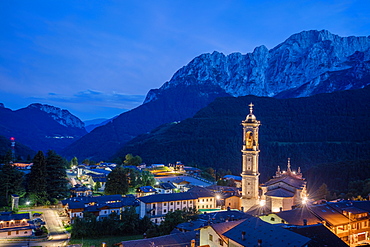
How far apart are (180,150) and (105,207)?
251 ft

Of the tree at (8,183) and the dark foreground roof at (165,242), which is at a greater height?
the tree at (8,183)

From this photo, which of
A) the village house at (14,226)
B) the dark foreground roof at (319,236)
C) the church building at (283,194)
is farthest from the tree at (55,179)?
the dark foreground roof at (319,236)

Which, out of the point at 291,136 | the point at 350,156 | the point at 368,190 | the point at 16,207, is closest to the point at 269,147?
the point at 291,136

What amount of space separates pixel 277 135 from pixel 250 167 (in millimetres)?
100472

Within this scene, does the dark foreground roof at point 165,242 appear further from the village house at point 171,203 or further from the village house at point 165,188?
the village house at point 165,188

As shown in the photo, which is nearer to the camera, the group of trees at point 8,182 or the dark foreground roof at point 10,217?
the dark foreground roof at point 10,217

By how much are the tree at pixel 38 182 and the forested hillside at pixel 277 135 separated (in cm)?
5887

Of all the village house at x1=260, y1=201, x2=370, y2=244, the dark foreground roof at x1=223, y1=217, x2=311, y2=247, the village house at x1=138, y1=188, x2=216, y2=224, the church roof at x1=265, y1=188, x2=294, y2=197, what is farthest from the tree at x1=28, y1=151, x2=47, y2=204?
the dark foreground roof at x1=223, y1=217, x2=311, y2=247

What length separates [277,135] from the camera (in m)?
133

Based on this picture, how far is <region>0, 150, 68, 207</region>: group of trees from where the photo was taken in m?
44.0

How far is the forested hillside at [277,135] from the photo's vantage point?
353 ft

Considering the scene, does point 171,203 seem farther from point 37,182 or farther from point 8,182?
point 8,182

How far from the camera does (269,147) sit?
389 feet

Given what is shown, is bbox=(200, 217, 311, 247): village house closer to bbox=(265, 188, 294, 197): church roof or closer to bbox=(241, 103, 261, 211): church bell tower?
bbox=(265, 188, 294, 197): church roof
